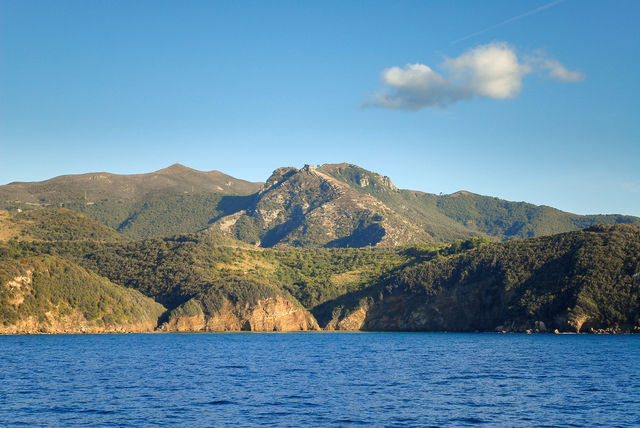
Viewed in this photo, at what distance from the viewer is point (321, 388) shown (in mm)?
68375

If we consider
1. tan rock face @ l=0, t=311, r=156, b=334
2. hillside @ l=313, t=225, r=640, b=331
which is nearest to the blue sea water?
tan rock face @ l=0, t=311, r=156, b=334

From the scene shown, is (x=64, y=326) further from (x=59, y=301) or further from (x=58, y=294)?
(x=58, y=294)

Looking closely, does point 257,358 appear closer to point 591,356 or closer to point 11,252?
point 591,356

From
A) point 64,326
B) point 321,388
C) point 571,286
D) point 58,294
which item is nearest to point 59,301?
point 58,294

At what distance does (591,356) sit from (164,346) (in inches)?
3107

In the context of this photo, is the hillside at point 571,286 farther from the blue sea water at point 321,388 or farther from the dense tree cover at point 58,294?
the dense tree cover at point 58,294

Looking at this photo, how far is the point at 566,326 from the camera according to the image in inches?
6747

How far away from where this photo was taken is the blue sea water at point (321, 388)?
5216cm

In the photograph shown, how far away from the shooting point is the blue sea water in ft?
171

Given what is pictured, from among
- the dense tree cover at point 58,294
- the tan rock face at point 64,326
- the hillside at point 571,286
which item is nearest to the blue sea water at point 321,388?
the tan rock face at point 64,326

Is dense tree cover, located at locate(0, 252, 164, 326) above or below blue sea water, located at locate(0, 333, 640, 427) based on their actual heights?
above

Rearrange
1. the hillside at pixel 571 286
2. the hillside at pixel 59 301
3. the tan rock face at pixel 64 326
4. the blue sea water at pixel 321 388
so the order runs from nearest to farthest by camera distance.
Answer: the blue sea water at pixel 321 388
the hillside at pixel 59 301
the tan rock face at pixel 64 326
the hillside at pixel 571 286

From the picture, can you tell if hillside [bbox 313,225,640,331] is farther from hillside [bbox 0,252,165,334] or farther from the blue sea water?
hillside [bbox 0,252,165,334]

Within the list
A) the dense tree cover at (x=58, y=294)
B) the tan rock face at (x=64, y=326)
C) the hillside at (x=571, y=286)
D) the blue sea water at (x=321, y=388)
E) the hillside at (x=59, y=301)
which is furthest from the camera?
→ the hillside at (x=571, y=286)
